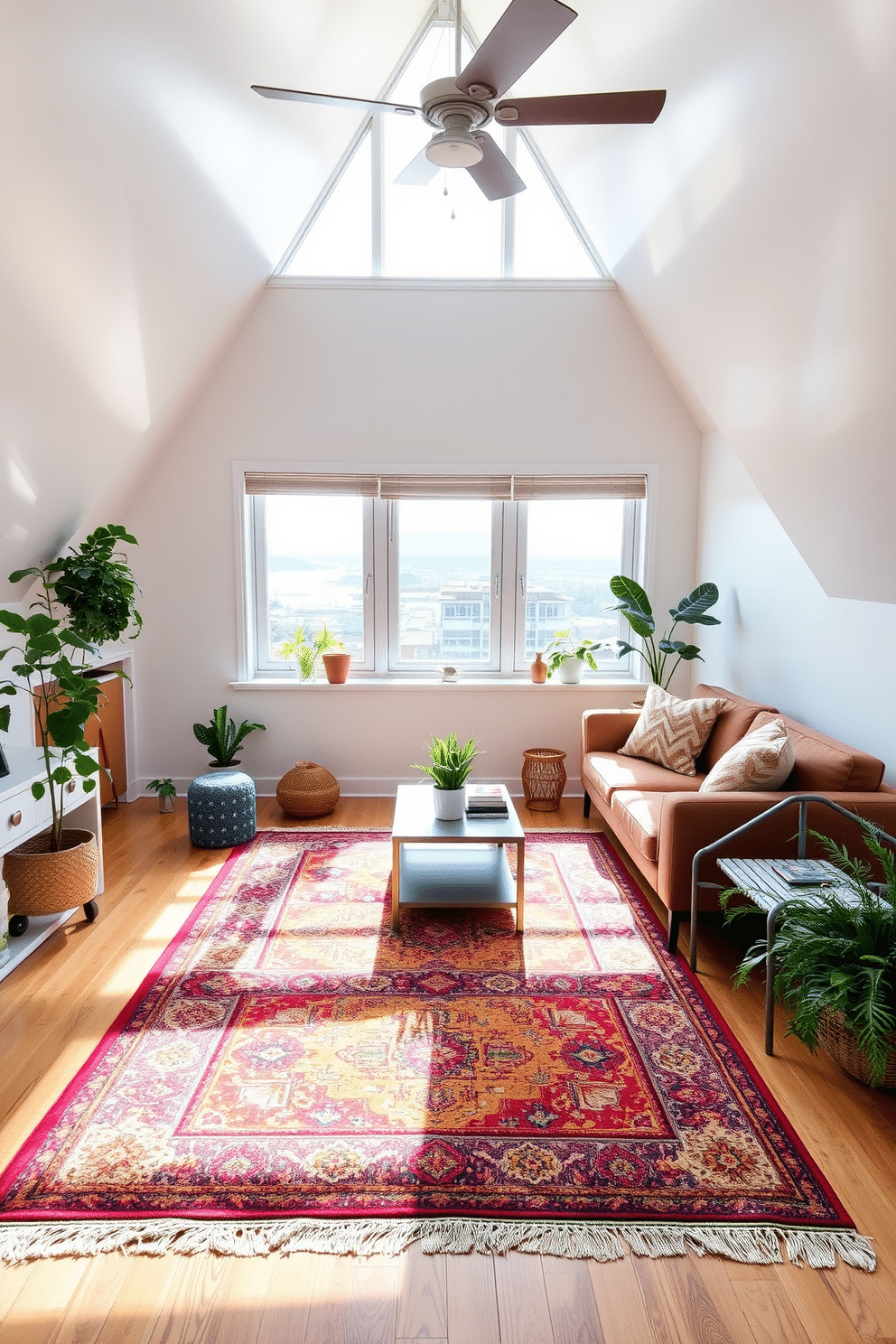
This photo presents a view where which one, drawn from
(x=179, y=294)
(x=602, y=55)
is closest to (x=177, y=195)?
(x=179, y=294)

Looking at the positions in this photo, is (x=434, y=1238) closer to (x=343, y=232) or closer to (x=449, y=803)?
(x=449, y=803)

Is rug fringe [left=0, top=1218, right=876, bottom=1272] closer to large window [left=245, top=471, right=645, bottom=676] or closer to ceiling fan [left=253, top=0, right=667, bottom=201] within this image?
ceiling fan [left=253, top=0, right=667, bottom=201]

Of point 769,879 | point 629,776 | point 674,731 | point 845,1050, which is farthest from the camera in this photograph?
point 674,731

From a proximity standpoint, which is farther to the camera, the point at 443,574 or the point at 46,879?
the point at 443,574

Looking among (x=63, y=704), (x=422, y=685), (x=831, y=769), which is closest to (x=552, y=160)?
(x=422, y=685)

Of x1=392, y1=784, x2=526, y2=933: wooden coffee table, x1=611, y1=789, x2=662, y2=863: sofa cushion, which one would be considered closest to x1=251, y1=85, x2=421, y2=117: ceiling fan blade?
x1=392, y1=784, x2=526, y2=933: wooden coffee table

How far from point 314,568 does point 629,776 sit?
8.09 feet

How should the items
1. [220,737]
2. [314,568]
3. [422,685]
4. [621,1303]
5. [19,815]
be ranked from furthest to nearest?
[314,568], [422,685], [220,737], [19,815], [621,1303]

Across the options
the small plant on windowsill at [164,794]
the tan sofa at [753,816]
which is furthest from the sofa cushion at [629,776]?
the small plant on windowsill at [164,794]

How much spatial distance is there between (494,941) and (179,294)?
3.25 m

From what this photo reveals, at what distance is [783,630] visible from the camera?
14.0 feet

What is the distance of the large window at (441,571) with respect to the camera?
538 centimetres

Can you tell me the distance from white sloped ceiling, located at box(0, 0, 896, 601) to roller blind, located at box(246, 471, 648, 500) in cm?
78

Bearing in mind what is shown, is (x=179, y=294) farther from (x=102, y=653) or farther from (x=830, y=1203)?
(x=830, y=1203)
